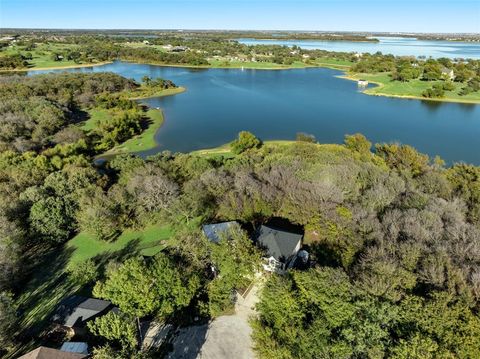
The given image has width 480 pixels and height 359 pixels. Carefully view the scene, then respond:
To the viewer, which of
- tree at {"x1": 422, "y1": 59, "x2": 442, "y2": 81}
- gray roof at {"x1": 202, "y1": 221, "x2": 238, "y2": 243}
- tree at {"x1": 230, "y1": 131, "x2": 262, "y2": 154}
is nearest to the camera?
gray roof at {"x1": 202, "y1": 221, "x2": 238, "y2": 243}

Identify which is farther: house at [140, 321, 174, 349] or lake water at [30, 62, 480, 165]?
lake water at [30, 62, 480, 165]

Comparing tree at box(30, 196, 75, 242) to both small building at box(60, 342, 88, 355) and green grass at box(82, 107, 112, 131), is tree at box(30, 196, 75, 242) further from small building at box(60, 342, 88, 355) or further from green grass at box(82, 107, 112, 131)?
green grass at box(82, 107, 112, 131)

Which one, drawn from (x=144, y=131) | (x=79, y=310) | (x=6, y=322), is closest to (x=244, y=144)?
(x=144, y=131)

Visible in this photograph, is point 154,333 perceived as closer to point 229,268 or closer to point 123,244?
point 229,268

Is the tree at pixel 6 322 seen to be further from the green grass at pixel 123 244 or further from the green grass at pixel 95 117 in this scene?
the green grass at pixel 95 117

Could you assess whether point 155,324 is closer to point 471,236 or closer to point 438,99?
point 471,236

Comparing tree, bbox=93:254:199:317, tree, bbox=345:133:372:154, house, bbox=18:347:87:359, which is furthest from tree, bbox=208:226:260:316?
tree, bbox=345:133:372:154

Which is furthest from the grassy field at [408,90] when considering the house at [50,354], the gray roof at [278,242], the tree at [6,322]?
the house at [50,354]
